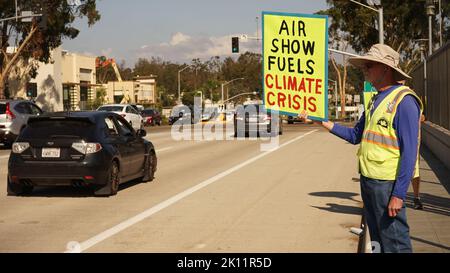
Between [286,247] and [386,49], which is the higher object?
[386,49]

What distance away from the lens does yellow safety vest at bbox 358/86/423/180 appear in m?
4.83

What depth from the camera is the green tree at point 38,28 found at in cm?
4891

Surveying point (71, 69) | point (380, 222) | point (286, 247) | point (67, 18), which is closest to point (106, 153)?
point (286, 247)

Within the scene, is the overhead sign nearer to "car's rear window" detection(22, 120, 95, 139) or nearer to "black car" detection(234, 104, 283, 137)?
"car's rear window" detection(22, 120, 95, 139)

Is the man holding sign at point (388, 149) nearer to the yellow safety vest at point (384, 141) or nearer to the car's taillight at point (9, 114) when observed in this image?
the yellow safety vest at point (384, 141)

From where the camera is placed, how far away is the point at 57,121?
12.3 m

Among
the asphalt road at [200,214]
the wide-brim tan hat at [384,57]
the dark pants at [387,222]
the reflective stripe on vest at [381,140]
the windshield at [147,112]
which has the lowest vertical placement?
the asphalt road at [200,214]

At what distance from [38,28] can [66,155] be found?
39689mm

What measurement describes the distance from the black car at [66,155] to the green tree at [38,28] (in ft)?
123

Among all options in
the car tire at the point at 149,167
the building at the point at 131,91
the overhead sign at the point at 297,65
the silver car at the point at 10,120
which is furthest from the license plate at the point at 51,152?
the building at the point at 131,91

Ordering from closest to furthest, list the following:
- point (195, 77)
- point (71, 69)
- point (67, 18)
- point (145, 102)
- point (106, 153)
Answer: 1. point (106, 153)
2. point (67, 18)
3. point (71, 69)
4. point (145, 102)
5. point (195, 77)

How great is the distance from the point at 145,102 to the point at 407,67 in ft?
162

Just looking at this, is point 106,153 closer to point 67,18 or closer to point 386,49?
point 386,49

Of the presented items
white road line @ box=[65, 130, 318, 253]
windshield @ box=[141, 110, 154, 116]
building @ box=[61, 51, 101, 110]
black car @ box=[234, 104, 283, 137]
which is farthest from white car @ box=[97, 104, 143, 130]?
building @ box=[61, 51, 101, 110]
